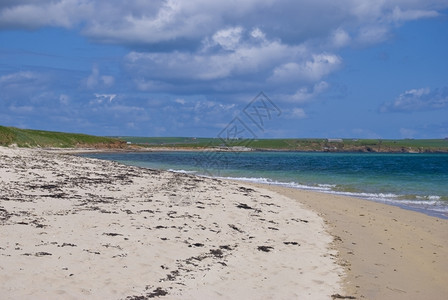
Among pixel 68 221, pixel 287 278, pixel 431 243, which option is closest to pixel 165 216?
pixel 68 221

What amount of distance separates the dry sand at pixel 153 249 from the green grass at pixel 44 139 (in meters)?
57.1

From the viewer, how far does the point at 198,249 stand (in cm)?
952

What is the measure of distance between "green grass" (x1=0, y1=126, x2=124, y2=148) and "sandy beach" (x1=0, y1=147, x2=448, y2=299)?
57.3m

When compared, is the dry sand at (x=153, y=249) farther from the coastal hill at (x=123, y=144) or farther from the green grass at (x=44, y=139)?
the green grass at (x=44, y=139)

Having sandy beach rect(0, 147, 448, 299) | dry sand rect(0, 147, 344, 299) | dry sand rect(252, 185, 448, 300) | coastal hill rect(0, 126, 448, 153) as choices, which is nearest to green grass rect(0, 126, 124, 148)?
coastal hill rect(0, 126, 448, 153)

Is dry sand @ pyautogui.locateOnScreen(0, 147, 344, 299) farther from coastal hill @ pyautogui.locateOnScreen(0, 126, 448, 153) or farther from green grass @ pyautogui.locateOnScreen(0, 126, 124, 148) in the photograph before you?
green grass @ pyautogui.locateOnScreen(0, 126, 124, 148)

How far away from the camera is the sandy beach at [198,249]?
7.23 meters

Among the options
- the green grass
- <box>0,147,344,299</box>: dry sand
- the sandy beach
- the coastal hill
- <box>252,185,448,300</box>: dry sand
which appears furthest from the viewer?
the coastal hill

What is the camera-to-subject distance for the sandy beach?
723 centimetres

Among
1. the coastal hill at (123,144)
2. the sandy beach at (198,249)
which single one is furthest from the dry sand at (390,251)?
the coastal hill at (123,144)

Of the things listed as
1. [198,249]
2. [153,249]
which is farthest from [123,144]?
[153,249]

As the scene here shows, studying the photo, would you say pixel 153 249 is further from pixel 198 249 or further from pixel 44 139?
pixel 44 139

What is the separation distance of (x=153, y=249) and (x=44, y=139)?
87900 mm

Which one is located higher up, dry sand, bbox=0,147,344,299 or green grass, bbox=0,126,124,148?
green grass, bbox=0,126,124,148
